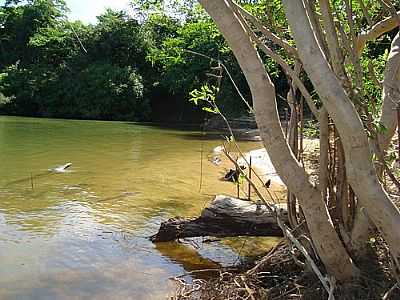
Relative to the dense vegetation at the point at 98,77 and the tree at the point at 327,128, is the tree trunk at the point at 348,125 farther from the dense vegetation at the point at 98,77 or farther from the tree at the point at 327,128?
the dense vegetation at the point at 98,77

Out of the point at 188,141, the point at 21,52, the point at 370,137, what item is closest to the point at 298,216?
the point at 370,137

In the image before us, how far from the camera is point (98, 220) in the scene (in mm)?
8500

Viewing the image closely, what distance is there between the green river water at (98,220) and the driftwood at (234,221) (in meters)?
0.35

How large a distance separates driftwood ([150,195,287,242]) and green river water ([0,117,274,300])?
0.35 meters

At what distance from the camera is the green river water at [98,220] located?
226 inches

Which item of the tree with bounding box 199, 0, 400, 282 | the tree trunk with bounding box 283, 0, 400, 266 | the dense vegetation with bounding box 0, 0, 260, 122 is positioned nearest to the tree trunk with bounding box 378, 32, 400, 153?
the tree with bounding box 199, 0, 400, 282

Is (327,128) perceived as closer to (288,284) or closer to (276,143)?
(276,143)

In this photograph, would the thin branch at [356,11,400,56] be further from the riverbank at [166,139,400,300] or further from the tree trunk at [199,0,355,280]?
the riverbank at [166,139,400,300]

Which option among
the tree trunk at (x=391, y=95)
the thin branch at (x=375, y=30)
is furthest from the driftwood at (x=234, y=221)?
the tree trunk at (x=391, y=95)

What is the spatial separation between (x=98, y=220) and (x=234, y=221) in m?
3.05

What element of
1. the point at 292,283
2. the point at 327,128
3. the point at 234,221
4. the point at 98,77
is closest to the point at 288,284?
the point at 292,283

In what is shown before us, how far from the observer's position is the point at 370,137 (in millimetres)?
3402

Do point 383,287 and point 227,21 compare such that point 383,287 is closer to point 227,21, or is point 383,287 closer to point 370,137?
point 370,137

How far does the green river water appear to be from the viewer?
5746 mm
